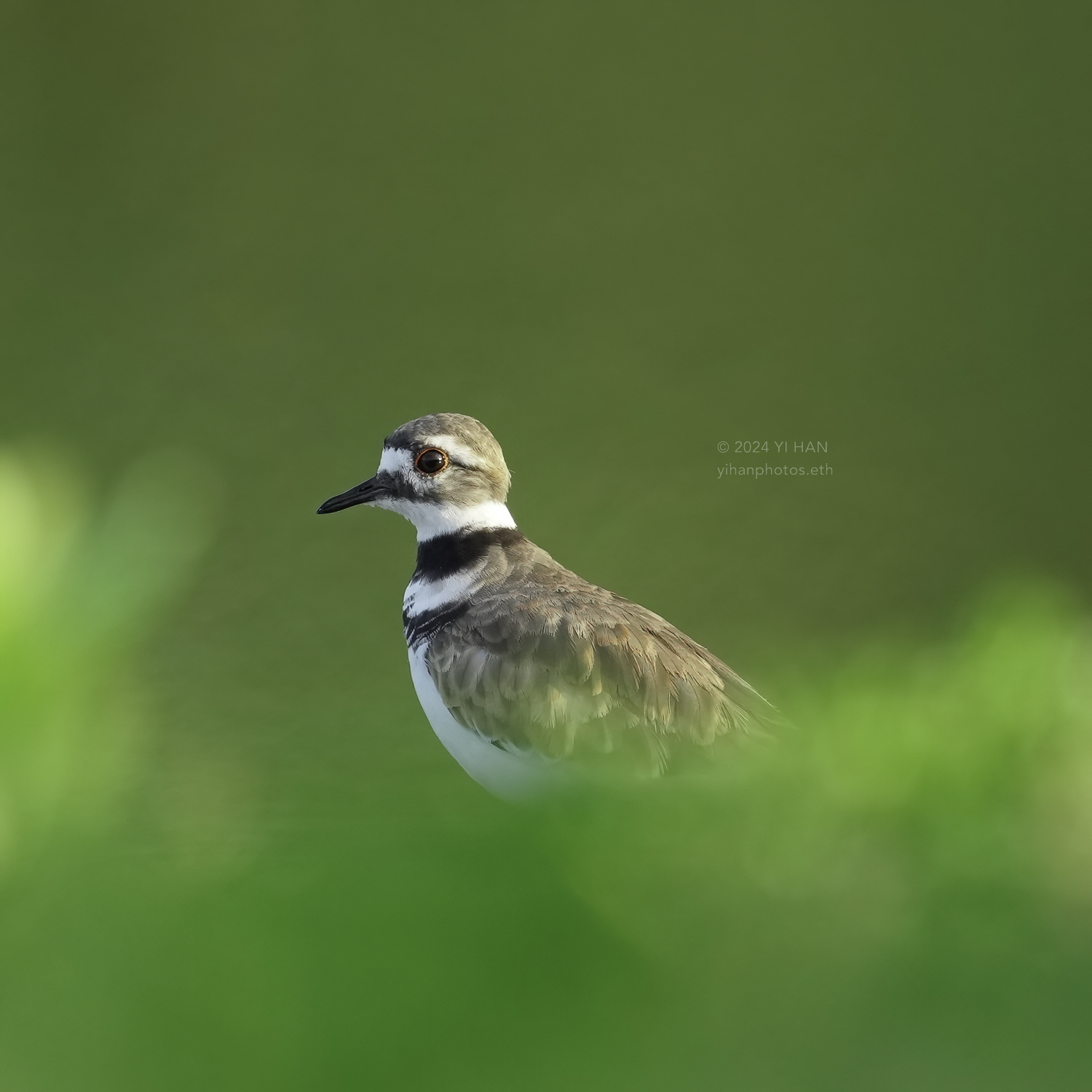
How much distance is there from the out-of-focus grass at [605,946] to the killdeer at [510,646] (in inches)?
27.6

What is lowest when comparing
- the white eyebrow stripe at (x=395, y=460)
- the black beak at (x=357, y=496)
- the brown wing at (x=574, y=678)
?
the brown wing at (x=574, y=678)

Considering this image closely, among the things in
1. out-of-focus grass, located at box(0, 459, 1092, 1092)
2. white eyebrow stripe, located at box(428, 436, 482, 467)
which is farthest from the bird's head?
out-of-focus grass, located at box(0, 459, 1092, 1092)

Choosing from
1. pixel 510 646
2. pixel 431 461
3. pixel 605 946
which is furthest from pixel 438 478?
pixel 605 946

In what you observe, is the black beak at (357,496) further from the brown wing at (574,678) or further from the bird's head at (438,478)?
the brown wing at (574,678)

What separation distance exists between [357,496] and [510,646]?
8.9 inches

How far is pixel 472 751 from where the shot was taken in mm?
972

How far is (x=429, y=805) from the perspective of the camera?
12cm

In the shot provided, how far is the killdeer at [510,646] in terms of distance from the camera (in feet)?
2.99

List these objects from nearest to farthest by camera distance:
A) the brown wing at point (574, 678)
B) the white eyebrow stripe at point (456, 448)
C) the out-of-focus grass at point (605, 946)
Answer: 1. the out-of-focus grass at point (605, 946)
2. the brown wing at point (574, 678)
3. the white eyebrow stripe at point (456, 448)

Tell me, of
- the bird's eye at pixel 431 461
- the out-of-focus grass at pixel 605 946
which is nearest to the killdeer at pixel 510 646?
the bird's eye at pixel 431 461

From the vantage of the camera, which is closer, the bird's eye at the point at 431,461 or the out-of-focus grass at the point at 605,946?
the out-of-focus grass at the point at 605,946

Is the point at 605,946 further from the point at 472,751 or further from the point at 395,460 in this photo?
the point at 395,460

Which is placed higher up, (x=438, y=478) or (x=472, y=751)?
(x=438, y=478)

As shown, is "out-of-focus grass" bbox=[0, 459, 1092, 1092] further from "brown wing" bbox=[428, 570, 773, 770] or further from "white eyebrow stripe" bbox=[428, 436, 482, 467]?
"white eyebrow stripe" bbox=[428, 436, 482, 467]
